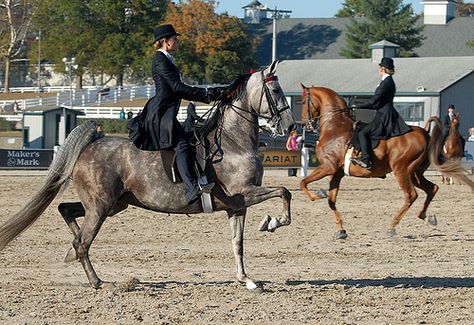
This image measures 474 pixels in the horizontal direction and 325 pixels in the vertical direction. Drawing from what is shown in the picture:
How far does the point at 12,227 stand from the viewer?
10.9m

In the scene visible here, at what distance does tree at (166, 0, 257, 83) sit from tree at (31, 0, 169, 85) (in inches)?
134

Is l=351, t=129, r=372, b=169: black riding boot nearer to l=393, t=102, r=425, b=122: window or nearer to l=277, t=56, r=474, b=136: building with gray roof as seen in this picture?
l=277, t=56, r=474, b=136: building with gray roof

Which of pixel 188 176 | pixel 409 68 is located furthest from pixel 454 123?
pixel 409 68

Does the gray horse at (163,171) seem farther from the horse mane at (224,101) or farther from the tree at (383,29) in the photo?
the tree at (383,29)

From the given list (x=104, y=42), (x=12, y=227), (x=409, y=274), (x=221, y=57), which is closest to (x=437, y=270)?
(x=409, y=274)

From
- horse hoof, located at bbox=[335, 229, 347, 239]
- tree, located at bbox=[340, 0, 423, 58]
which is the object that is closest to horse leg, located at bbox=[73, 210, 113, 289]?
horse hoof, located at bbox=[335, 229, 347, 239]

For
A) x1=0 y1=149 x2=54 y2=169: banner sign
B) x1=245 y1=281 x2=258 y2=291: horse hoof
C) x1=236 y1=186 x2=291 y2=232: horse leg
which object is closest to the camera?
x1=236 y1=186 x2=291 y2=232: horse leg

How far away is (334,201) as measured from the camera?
16438 millimetres

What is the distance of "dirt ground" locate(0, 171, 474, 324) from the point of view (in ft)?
30.9

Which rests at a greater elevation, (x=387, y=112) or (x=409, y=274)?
(x=387, y=112)

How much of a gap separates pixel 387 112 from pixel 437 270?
15.4 feet

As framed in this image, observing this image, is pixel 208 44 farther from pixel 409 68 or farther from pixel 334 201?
pixel 334 201

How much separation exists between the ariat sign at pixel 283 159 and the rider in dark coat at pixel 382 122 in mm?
14253

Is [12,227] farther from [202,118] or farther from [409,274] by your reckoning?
[409,274]
